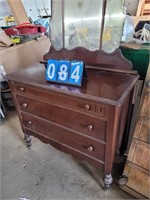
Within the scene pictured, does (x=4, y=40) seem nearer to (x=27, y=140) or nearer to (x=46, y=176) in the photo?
(x=27, y=140)

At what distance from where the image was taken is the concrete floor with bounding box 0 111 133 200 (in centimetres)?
126

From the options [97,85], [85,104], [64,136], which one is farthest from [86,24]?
[64,136]

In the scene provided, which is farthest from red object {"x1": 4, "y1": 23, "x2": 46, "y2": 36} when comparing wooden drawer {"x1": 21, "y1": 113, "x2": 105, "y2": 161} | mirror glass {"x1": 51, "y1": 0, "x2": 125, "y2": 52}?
wooden drawer {"x1": 21, "y1": 113, "x2": 105, "y2": 161}

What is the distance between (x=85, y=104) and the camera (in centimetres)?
96

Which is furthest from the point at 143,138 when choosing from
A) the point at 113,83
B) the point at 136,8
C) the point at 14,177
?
the point at 136,8

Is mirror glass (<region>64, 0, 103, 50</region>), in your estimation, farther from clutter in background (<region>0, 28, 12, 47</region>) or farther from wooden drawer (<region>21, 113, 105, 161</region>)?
clutter in background (<region>0, 28, 12, 47</region>)

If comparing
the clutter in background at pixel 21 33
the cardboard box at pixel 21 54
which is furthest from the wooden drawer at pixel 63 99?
the clutter in background at pixel 21 33

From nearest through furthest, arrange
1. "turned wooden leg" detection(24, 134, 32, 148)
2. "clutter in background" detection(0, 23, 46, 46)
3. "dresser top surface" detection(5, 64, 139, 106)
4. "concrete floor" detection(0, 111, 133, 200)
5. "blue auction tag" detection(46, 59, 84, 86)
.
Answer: "dresser top surface" detection(5, 64, 139, 106)
"blue auction tag" detection(46, 59, 84, 86)
"concrete floor" detection(0, 111, 133, 200)
"turned wooden leg" detection(24, 134, 32, 148)
"clutter in background" detection(0, 23, 46, 46)

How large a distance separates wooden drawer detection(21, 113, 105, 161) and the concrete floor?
33cm

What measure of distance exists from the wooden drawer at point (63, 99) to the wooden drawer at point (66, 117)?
0.05 metres

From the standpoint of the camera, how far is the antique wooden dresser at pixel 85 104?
0.93m

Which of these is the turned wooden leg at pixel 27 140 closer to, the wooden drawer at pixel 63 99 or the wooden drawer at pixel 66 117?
the wooden drawer at pixel 66 117

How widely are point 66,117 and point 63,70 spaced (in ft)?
1.07

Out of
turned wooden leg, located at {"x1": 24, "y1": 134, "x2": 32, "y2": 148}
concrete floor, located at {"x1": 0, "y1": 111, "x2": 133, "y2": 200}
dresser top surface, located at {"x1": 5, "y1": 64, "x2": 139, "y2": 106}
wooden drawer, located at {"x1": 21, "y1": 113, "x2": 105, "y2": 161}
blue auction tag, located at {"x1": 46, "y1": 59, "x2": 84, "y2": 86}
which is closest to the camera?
dresser top surface, located at {"x1": 5, "y1": 64, "x2": 139, "y2": 106}
